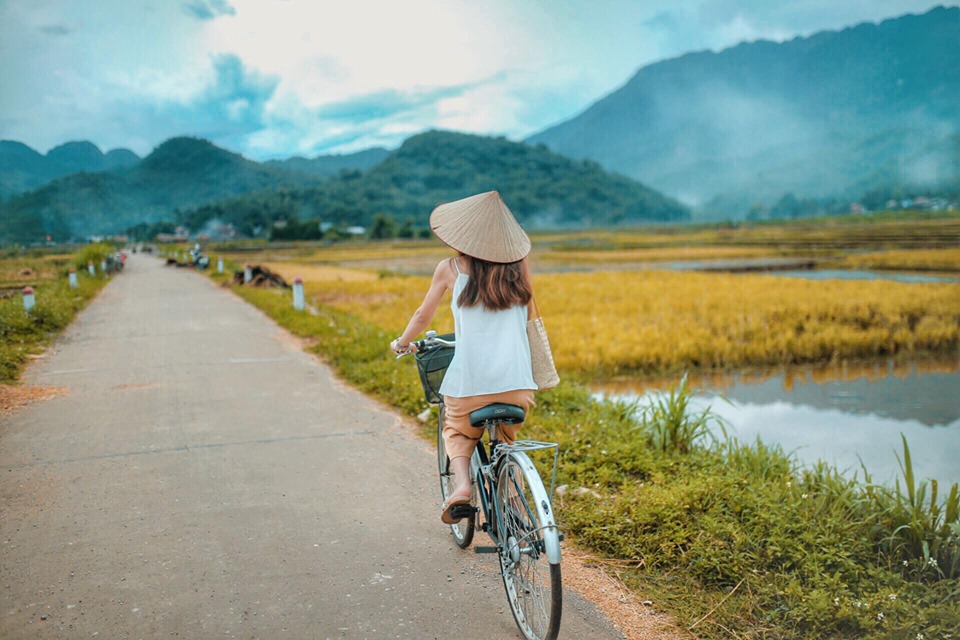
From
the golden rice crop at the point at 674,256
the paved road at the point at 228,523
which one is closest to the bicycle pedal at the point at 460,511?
the paved road at the point at 228,523

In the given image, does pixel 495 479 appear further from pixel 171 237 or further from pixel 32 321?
pixel 171 237

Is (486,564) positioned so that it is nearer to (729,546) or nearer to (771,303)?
(729,546)

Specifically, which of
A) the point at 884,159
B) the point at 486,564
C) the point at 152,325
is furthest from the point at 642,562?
the point at 884,159

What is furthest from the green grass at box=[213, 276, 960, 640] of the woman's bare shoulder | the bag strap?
the woman's bare shoulder

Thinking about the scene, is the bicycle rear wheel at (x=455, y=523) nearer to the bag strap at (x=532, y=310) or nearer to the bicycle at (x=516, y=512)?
the bicycle at (x=516, y=512)

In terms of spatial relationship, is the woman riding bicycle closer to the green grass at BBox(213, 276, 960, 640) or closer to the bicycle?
the bicycle

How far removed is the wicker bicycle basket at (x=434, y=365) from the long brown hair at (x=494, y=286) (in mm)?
385

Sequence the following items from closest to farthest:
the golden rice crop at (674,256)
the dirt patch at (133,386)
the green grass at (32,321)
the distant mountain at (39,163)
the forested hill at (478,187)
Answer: the dirt patch at (133,386), the green grass at (32,321), the distant mountain at (39,163), the golden rice crop at (674,256), the forested hill at (478,187)

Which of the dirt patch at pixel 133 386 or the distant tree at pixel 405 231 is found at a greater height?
the distant tree at pixel 405 231

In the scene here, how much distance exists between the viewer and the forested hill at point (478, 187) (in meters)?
88.8

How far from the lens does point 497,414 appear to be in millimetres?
2760

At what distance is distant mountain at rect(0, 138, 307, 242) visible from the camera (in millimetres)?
11094

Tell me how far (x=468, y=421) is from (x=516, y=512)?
43cm

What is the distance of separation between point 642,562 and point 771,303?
13918 millimetres
